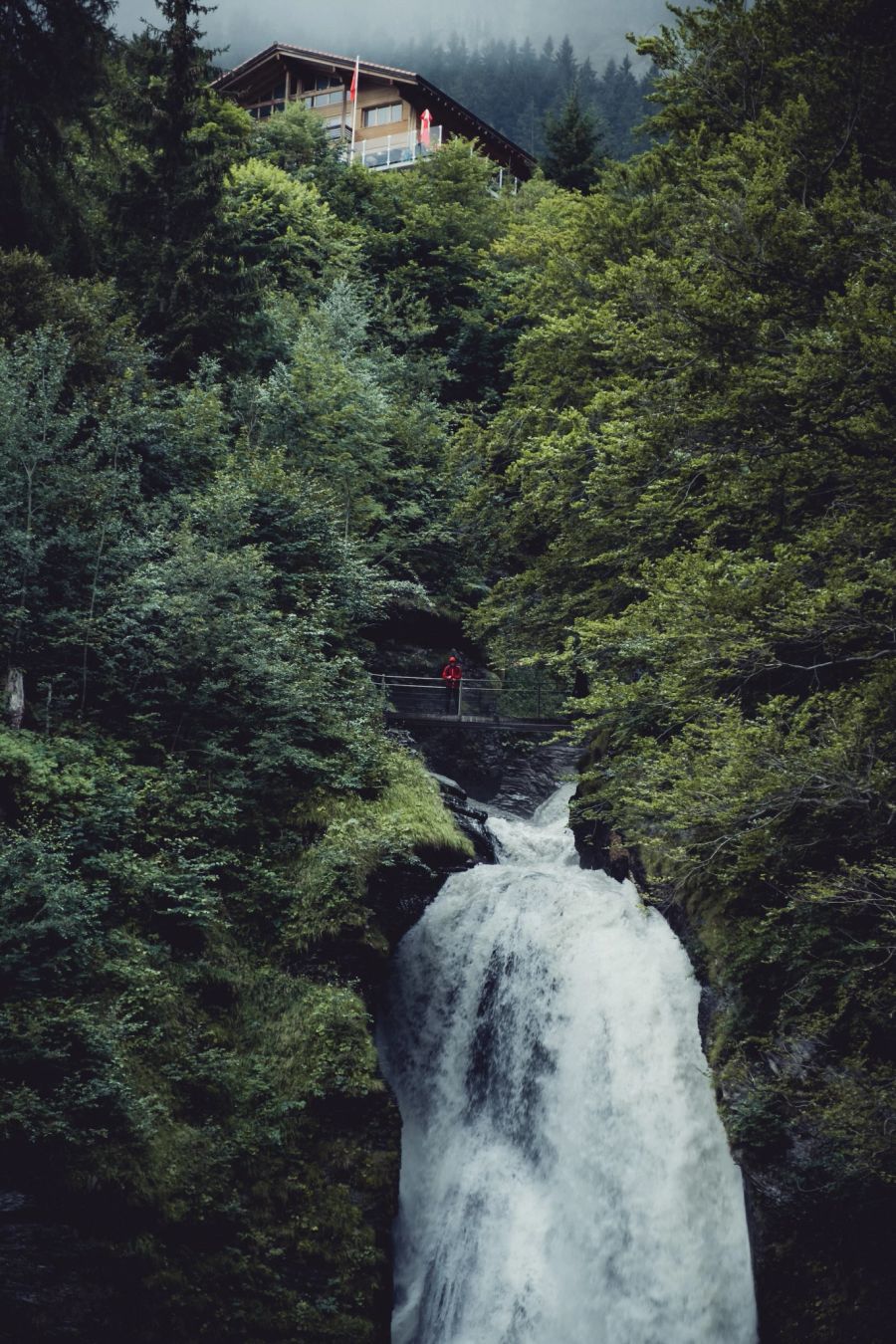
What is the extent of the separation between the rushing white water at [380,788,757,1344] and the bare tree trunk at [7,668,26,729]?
22.2 ft

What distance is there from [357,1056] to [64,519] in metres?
8.51

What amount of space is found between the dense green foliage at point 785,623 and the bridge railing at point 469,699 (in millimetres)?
8319

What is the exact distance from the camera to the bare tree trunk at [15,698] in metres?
12.0

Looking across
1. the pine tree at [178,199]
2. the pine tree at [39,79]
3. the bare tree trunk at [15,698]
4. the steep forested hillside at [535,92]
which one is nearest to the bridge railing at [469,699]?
the pine tree at [178,199]

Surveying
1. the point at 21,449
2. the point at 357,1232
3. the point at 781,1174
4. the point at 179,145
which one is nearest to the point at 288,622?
the point at 21,449

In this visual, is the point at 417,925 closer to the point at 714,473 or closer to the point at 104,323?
the point at 714,473

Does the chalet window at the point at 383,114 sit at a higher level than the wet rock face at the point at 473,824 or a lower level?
higher

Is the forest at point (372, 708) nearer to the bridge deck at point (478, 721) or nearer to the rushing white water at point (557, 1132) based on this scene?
the rushing white water at point (557, 1132)

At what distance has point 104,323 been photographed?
17.7m

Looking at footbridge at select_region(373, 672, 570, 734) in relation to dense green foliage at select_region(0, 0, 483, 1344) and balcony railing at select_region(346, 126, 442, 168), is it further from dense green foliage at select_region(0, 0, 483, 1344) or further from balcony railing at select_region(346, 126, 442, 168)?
balcony railing at select_region(346, 126, 442, 168)

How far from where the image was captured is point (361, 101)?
44812 millimetres

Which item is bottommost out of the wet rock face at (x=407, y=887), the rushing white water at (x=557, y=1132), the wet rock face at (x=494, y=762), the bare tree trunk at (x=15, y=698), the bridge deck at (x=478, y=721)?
the rushing white water at (x=557, y=1132)

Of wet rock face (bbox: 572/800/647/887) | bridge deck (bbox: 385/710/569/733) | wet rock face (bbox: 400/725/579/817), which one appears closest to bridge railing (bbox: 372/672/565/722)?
bridge deck (bbox: 385/710/569/733)

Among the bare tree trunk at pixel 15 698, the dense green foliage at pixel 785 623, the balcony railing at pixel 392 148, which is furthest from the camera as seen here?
the balcony railing at pixel 392 148
